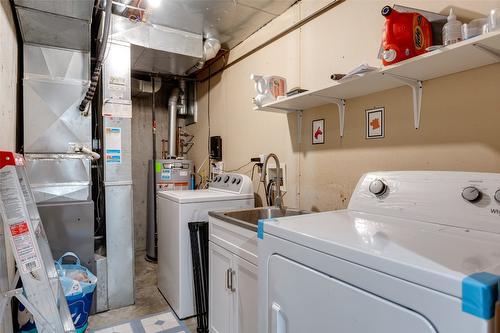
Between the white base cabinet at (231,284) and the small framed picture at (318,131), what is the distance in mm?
882

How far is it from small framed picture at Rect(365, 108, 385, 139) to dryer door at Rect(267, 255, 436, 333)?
1.04 meters

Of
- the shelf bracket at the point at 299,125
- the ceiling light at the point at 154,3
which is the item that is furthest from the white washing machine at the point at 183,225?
the ceiling light at the point at 154,3

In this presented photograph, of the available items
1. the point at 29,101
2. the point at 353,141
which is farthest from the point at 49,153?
the point at 353,141

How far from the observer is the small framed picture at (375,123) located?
1668 millimetres

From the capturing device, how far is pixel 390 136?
163cm

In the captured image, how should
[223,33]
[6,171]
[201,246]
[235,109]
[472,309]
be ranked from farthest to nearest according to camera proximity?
[235,109] < [223,33] < [201,246] < [6,171] < [472,309]

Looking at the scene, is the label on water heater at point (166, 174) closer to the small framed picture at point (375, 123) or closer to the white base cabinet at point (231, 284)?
the white base cabinet at point (231, 284)

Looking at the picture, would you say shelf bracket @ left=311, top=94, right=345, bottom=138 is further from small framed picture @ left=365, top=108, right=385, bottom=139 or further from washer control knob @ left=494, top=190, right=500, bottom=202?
washer control knob @ left=494, top=190, right=500, bottom=202

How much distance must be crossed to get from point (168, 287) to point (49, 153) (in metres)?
1.51

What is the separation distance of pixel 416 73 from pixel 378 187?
22.7 inches

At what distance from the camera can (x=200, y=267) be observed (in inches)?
87.4

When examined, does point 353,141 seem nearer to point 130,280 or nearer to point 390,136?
point 390,136

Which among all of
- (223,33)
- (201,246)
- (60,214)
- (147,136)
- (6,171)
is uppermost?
(223,33)

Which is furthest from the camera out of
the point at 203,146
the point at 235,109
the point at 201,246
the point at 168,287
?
the point at 203,146
